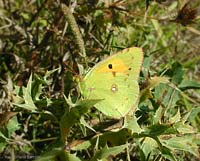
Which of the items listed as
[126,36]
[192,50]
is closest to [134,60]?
[126,36]

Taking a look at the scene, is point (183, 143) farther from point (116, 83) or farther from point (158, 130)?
point (116, 83)

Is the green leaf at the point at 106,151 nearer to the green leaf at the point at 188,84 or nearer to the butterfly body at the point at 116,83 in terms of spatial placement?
the butterfly body at the point at 116,83

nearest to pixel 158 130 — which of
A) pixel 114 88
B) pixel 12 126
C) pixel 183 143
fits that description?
pixel 183 143

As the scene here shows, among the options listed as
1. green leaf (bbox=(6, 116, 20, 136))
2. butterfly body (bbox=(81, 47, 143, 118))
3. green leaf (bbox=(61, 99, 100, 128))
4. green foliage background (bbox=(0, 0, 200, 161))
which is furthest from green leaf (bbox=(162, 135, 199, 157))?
green leaf (bbox=(6, 116, 20, 136))

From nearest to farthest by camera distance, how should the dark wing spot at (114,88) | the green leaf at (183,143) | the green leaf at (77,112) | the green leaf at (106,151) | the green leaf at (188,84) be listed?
1. the green leaf at (77,112)
2. the green leaf at (106,151)
3. the green leaf at (183,143)
4. the dark wing spot at (114,88)
5. the green leaf at (188,84)

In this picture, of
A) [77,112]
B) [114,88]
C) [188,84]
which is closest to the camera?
[77,112]

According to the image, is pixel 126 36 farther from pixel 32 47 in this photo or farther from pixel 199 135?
pixel 199 135

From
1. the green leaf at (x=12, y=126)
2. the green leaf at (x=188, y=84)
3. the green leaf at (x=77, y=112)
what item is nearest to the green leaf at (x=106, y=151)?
the green leaf at (x=77, y=112)

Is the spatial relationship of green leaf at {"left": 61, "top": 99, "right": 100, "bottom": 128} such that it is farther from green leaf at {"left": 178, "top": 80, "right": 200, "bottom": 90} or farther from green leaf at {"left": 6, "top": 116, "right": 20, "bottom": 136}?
green leaf at {"left": 178, "top": 80, "right": 200, "bottom": 90}
